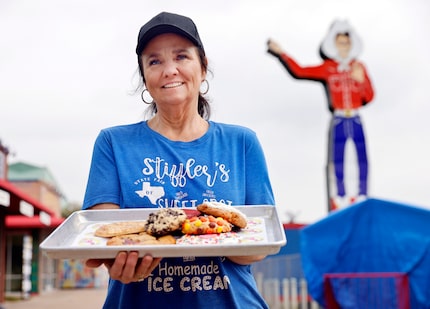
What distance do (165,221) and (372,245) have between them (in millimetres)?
7679

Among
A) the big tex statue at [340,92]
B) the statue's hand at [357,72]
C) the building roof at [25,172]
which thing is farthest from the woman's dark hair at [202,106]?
the building roof at [25,172]

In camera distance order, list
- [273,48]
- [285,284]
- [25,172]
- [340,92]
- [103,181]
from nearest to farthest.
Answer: [103,181]
[285,284]
[273,48]
[340,92]
[25,172]

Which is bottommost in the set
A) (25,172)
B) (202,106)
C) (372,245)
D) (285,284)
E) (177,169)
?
(25,172)

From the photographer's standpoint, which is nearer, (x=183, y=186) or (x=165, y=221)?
(x=165, y=221)

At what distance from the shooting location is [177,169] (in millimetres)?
1959

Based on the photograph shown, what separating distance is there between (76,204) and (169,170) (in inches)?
1734

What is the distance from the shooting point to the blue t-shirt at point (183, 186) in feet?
6.12

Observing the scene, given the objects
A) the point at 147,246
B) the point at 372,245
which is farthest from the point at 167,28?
the point at 372,245

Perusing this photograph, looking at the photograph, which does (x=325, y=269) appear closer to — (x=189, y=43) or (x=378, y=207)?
(x=378, y=207)

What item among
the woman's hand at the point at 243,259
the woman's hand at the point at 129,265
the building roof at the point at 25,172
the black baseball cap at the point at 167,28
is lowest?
the building roof at the point at 25,172

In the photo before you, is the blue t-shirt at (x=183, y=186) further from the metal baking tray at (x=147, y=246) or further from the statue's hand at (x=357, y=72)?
the statue's hand at (x=357, y=72)

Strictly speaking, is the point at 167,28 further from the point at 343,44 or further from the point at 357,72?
the point at 343,44

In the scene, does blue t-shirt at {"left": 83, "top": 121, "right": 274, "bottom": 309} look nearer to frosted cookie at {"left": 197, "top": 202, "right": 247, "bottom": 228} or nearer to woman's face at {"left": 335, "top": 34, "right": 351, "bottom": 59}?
frosted cookie at {"left": 197, "top": 202, "right": 247, "bottom": 228}

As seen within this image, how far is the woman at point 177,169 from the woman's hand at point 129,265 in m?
0.14
